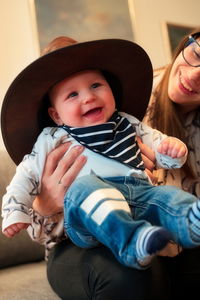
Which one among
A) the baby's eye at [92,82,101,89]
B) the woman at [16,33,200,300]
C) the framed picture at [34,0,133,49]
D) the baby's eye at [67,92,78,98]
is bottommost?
the woman at [16,33,200,300]

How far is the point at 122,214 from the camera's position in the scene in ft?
2.06

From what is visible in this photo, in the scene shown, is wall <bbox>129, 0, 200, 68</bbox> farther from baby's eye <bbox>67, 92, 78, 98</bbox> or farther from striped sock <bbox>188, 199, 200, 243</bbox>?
striped sock <bbox>188, 199, 200, 243</bbox>

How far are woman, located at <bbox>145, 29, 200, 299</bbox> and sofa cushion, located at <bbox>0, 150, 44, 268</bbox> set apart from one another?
0.58 metres

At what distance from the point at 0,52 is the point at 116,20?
2.52ft

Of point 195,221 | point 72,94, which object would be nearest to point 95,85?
point 72,94

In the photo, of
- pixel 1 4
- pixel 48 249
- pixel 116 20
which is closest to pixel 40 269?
pixel 48 249

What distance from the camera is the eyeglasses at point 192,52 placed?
45.6 inches

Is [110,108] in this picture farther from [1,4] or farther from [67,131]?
[1,4]

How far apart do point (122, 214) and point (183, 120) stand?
746mm

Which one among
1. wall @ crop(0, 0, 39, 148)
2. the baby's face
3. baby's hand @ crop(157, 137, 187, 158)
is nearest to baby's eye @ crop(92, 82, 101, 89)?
the baby's face

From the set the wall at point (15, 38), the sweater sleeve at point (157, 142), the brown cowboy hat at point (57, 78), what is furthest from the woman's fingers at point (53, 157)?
the wall at point (15, 38)

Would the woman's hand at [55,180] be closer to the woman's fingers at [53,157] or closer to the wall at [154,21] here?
the woman's fingers at [53,157]

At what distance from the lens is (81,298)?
0.82 m

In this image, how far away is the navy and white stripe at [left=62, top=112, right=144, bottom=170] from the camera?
0.87 metres
